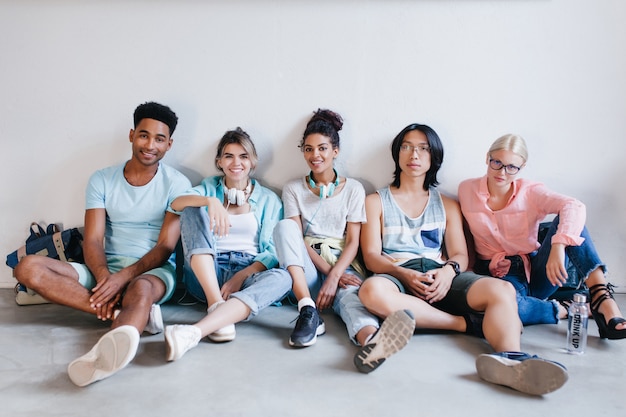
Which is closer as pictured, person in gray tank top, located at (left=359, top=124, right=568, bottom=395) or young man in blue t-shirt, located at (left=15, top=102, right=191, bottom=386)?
person in gray tank top, located at (left=359, top=124, right=568, bottom=395)

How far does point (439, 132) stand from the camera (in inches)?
117

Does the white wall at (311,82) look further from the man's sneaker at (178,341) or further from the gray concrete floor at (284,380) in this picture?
the man's sneaker at (178,341)

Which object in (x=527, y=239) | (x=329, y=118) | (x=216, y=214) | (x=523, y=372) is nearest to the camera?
(x=523, y=372)

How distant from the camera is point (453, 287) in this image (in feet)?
7.75

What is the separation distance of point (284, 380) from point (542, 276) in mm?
1368

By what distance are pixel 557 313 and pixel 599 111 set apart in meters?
1.21

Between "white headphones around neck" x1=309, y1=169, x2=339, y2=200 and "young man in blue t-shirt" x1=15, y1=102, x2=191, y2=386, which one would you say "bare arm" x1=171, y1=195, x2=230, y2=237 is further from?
→ "white headphones around neck" x1=309, y1=169, x2=339, y2=200

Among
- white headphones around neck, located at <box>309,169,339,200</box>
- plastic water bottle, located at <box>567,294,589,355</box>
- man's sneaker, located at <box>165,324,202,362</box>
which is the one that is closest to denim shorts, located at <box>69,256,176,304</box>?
man's sneaker, located at <box>165,324,202,362</box>

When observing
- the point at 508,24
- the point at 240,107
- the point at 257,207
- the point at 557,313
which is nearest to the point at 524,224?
the point at 557,313

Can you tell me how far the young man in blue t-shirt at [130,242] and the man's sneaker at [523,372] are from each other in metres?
1.32

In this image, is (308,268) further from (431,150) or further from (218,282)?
(431,150)

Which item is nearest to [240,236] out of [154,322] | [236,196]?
[236,196]

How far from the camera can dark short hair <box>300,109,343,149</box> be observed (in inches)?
108

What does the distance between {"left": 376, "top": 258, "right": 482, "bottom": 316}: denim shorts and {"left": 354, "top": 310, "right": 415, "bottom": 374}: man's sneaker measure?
20.2 inches
